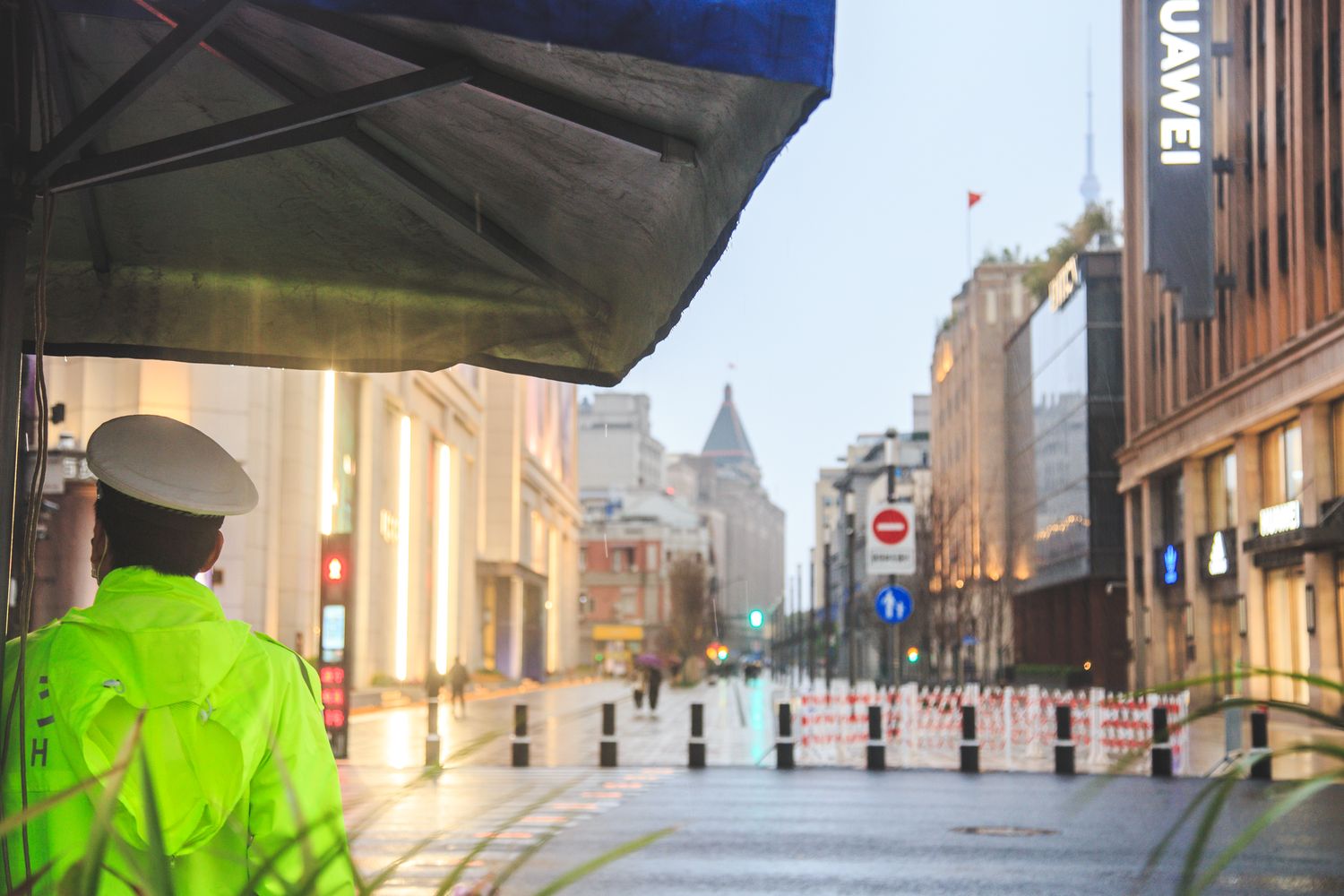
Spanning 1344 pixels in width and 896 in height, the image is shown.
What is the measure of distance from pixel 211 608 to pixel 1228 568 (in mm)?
45398

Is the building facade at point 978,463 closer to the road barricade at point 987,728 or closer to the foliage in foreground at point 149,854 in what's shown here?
the road barricade at point 987,728

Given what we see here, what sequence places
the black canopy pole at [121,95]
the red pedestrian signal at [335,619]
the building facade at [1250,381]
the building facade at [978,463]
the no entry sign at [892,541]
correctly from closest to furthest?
1. the black canopy pole at [121,95]
2. the red pedestrian signal at [335,619]
3. the no entry sign at [892,541]
4. the building facade at [1250,381]
5. the building facade at [978,463]

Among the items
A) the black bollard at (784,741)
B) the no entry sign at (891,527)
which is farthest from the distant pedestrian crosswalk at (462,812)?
the no entry sign at (891,527)

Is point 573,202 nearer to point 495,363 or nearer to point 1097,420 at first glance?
point 495,363

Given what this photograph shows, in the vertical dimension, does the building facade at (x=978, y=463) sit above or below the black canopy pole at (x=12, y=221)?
above

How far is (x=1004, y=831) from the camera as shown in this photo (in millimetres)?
14203

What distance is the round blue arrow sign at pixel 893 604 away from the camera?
2480 centimetres

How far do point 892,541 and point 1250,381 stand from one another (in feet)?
63.3

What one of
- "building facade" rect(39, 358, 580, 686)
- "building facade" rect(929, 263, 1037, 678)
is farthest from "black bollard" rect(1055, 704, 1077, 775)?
"building facade" rect(929, 263, 1037, 678)

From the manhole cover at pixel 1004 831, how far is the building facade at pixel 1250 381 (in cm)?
1500

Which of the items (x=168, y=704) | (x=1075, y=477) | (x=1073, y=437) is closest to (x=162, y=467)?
(x=168, y=704)

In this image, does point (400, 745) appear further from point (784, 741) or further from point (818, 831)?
point (818, 831)

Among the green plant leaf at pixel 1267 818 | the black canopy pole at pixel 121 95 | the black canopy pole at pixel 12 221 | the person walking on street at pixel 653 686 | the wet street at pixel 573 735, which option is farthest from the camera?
the person walking on street at pixel 653 686

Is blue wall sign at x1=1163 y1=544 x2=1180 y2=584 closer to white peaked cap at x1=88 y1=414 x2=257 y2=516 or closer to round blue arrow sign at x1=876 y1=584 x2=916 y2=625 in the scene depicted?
round blue arrow sign at x1=876 y1=584 x2=916 y2=625
